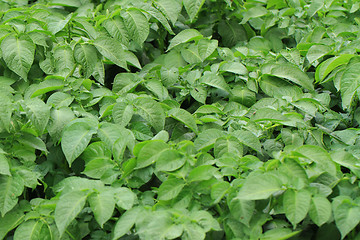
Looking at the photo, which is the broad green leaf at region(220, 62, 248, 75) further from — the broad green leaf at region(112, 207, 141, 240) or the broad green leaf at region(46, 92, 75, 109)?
the broad green leaf at region(112, 207, 141, 240)

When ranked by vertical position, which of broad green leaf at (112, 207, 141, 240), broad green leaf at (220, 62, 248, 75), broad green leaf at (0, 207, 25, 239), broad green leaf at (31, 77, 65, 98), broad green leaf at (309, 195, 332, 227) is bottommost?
broad green leaf at (0, 207, 25, 239)

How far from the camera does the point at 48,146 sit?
85.5 inches

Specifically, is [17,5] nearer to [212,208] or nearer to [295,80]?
[295,80]

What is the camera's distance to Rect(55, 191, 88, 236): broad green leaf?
155 centimetres

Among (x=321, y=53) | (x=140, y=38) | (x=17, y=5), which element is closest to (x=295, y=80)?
(x=321, y=53)

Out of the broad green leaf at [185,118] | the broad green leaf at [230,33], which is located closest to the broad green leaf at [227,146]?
the broad green leaf at [185,118]

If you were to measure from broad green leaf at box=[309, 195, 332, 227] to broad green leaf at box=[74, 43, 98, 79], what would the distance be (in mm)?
1208

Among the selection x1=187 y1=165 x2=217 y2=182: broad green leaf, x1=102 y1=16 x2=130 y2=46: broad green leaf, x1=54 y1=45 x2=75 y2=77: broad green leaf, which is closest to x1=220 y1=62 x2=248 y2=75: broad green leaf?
x1=102 y1=16 x2=130 y2=46: broad green leaf

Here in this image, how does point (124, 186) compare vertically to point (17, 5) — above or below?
below

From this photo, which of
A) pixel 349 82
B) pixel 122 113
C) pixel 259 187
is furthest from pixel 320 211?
pixel 122 113

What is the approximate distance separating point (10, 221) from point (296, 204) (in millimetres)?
1024

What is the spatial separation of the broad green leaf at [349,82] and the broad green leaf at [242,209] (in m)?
0.73

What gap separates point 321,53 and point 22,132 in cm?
147

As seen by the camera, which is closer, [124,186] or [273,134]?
[124,186]
